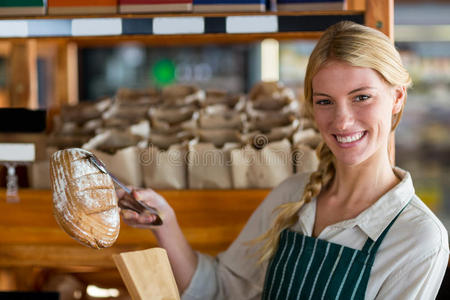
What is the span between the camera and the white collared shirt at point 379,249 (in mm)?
1001

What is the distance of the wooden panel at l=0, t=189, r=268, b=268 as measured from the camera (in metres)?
1.47

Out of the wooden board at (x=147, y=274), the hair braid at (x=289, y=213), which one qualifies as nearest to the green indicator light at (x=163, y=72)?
the hair braid at (x=289, y=213)

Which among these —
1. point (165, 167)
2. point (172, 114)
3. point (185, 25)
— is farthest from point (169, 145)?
point (185, 25)

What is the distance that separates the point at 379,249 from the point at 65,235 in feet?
2.96

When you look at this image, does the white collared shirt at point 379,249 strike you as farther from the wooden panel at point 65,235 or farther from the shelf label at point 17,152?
the shelf label at point 17,152

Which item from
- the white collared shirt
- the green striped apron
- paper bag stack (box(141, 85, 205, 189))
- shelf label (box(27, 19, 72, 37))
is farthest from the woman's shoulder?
shelf label (box(27, 19, 72, 37))

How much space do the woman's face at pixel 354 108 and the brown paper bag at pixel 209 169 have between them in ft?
1.51

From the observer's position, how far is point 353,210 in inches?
46.3

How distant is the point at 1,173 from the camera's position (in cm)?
153

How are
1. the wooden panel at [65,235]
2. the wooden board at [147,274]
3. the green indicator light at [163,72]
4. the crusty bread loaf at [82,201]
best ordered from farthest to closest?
the green indicator light at [163,72] < the wooden panel at [65,235] < the crusty bread loaf at [82,201] < the wooden board at [147,274]

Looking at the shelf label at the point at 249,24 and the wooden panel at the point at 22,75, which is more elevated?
the shelf label at the point at 249,24

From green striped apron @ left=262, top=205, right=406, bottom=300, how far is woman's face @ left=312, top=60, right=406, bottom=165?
0.18 m

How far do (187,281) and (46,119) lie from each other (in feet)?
2.44

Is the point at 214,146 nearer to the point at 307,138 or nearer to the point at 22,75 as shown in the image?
the point at 307,138
